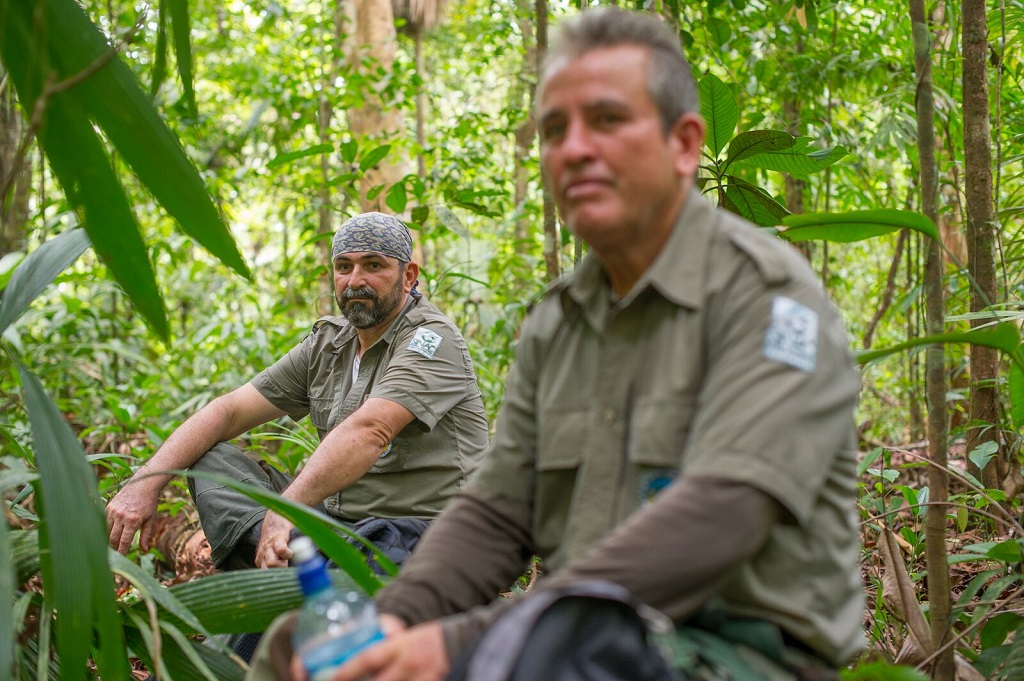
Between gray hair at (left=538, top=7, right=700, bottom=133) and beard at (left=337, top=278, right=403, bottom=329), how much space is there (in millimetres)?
1938

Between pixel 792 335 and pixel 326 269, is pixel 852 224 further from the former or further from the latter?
pixel 326 269

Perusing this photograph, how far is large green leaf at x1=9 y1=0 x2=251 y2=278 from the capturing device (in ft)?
6.06

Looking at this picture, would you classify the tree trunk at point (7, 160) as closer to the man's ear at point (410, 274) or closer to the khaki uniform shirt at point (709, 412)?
the khaki uniform shirt at point (709, 412)

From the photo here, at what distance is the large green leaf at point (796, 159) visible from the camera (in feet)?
8.82

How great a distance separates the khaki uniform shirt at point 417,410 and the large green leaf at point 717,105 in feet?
3.77

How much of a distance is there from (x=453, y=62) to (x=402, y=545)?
431 inches

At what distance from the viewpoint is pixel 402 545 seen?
2977 millimetres

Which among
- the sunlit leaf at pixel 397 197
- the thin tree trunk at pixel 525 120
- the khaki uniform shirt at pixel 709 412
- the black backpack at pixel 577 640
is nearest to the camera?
the black backpack at pixel 577 640

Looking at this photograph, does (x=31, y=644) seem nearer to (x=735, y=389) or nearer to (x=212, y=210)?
(x=212, y=210)

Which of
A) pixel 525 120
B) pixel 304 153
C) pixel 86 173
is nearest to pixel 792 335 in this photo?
pixel 86 173

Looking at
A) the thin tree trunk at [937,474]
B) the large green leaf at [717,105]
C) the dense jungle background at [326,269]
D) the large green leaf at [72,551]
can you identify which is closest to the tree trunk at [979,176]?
the dense jungle background at [326,269]

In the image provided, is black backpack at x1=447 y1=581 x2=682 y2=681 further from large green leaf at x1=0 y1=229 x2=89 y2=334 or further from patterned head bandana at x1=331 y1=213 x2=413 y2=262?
patterned head bandana at x1=331 y1=213 x2=413 y2=262

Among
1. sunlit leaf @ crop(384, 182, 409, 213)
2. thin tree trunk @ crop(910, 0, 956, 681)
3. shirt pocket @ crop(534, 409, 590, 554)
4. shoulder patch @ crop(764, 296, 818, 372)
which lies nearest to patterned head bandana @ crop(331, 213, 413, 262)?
sunlit leaf @ crop(384, 182, 409, 213)

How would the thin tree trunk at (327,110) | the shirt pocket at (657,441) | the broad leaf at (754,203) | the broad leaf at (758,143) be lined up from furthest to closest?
1. the thin tree trunk at (327,110)
2. the broad leaf at (754,203)
3. the broad leaf at (758,143)
4. the shirt pocket at (657,441)
